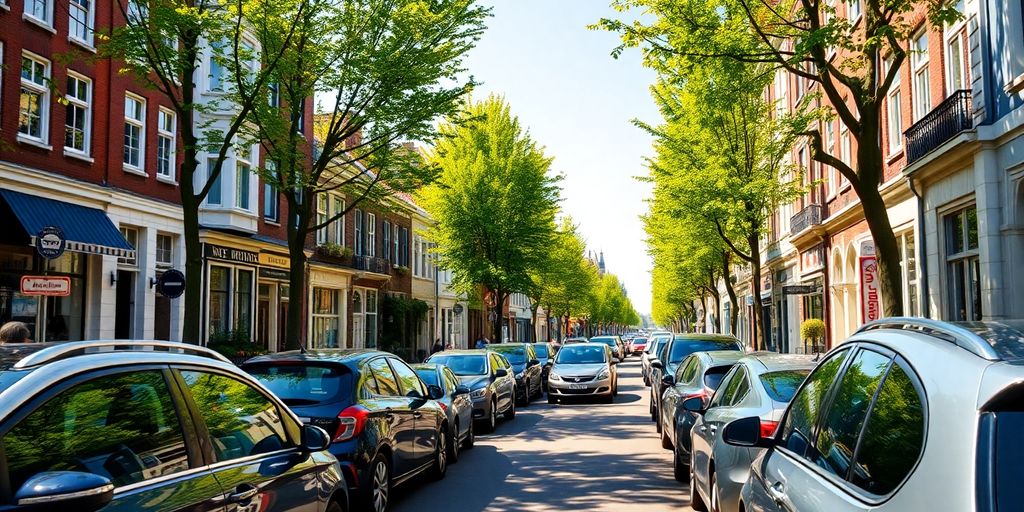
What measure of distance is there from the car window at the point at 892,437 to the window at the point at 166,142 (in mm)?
22691

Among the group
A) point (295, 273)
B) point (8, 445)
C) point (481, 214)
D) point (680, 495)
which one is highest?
point (481, 214)

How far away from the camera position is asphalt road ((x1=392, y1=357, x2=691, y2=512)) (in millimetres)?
9039

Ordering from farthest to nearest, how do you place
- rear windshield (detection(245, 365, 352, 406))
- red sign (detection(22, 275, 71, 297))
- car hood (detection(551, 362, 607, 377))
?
1. car hood (detection(551, 362, 607, 377))
2. red sign (detection(22, 275, 71, 297))
3. rear windshield (detection(245, 365, 352, 406))

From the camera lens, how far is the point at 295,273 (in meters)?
17.2

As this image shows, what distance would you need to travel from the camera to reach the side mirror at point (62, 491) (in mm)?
2602

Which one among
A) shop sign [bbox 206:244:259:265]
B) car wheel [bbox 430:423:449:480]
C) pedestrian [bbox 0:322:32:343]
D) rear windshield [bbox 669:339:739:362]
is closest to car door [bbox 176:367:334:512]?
car wheel [bbox 430:423:449:480]

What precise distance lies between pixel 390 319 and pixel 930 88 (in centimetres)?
2716

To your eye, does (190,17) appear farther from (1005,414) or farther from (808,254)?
(808,254)

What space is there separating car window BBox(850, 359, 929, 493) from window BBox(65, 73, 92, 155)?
19.7 metres

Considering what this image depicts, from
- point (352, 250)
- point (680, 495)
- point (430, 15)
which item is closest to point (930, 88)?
point (430, 15)

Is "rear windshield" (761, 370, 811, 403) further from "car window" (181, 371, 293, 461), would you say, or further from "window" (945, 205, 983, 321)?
"window" (945, 205, 983, 321)

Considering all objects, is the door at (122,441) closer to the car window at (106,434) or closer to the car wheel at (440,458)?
the car window at (106,434)

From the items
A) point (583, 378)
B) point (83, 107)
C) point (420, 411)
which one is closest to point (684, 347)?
point (583, 378)

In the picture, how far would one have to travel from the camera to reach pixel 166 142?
23.3 meters
